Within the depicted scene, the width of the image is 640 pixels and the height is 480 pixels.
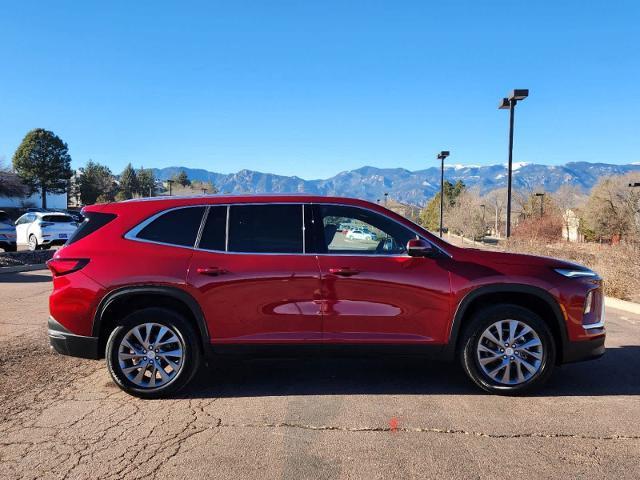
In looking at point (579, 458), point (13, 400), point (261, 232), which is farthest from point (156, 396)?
point (579, 458)

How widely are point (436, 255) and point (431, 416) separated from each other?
1.34m

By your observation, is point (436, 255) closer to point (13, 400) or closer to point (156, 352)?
point (156, 352)

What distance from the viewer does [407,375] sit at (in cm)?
507

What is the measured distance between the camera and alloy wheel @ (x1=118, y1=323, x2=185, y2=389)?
14.4 ft

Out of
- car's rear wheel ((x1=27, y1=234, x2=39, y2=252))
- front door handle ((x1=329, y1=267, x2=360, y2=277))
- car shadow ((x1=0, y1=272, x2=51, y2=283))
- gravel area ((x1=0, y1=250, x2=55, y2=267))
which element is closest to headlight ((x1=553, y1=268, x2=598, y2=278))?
front door handle ((x1=329, y1=267, x2=360, y2=277))

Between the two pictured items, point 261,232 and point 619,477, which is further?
point 261,232

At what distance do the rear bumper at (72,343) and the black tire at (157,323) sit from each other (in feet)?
0.48

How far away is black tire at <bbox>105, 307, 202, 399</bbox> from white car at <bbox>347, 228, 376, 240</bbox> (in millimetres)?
1656

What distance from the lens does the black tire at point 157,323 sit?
4359 mm

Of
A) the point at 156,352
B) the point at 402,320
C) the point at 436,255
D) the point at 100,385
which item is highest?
the point at 436,255

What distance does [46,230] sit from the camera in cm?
1820

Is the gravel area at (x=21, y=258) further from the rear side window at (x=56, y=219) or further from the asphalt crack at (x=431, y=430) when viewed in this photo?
the asphalt crack at (x=431, y=430)

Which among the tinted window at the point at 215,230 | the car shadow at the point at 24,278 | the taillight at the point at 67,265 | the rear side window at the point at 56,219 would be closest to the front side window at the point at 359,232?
the tinted window at the point at 215,230

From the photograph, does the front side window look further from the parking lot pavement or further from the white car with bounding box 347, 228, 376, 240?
the parking lot pavement
